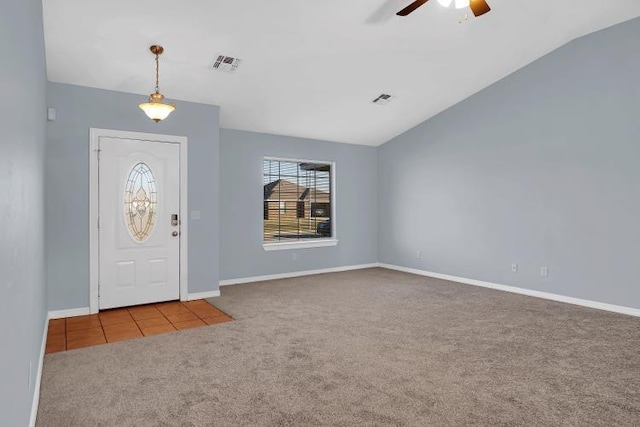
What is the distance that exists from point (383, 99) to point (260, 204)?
8.43 ft

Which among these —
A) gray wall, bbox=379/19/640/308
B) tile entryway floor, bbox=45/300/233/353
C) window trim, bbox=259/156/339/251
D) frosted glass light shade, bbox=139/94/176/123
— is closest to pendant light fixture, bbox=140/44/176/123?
frosted glass light shade, bbox=139/94/176/123

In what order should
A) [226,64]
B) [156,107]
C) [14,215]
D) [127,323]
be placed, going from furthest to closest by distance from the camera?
1. [226,64]
2. [127,323]
3. [156,107]
4. [14,215]

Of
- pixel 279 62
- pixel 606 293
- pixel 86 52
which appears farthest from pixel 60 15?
pixel 606 293

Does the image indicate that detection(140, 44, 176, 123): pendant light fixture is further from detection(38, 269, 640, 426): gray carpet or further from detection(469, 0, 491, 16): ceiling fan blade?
detection(469, 0, 491, 16): ceiling fan blade

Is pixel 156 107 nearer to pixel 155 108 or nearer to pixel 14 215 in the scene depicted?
pixel 155 108

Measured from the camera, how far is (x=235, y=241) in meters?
6.10

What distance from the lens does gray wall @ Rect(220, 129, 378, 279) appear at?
605cm

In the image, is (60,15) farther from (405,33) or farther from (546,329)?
(546,329)

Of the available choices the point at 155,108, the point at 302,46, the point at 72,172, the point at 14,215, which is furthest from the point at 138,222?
the point at 14,215

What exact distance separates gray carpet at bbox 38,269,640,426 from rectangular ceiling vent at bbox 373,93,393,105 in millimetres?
3060

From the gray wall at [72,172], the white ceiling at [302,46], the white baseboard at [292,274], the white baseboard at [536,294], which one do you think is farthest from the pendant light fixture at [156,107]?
the white baseboard at [536,294]

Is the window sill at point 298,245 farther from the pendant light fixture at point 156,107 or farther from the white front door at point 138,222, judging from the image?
the pendant light fixture at point 156,107

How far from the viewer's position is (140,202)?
4.77 meters

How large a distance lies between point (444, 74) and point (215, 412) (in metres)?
4.87
